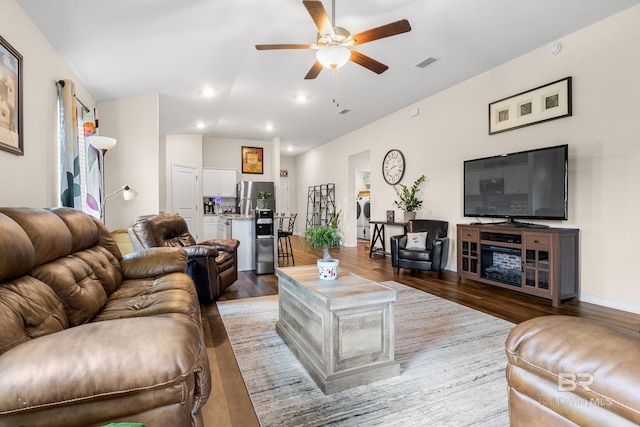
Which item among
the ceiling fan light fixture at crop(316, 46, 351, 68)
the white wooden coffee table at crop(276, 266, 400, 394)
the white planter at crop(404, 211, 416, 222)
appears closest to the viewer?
the white wooden coffee table at crop(276, 266, 400, 394)

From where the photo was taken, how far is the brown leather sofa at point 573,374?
77cm

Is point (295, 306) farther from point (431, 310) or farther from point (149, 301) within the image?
point (431, 310)

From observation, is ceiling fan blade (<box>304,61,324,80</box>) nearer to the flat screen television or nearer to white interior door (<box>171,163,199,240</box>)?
the flat screen television

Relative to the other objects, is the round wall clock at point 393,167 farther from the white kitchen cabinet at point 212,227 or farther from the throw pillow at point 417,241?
the white kitchen cabinet at point 212,227

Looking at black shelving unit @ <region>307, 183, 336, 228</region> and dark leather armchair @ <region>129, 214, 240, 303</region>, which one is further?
black shelving unit @ <region>307, 183, 336, 228</region>

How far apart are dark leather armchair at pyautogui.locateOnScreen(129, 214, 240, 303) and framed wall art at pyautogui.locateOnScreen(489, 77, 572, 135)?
4.17 meters

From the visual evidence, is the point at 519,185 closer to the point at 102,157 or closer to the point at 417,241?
the point at 417,241

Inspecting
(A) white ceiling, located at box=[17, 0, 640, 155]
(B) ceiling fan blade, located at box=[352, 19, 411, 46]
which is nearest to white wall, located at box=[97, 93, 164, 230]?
(A) white ceiling, located at box=[17, 0, 640, 155]

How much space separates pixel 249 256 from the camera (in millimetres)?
5430

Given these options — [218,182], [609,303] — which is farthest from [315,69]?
[218,182]

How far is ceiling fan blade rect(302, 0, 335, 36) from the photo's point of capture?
7.43ft

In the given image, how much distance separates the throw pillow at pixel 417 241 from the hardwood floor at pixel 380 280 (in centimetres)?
45

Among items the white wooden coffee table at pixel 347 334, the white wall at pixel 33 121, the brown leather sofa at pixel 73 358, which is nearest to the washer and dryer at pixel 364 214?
the white wooden coffee table at pixel 347 334

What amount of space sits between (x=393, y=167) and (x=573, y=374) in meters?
6.04
